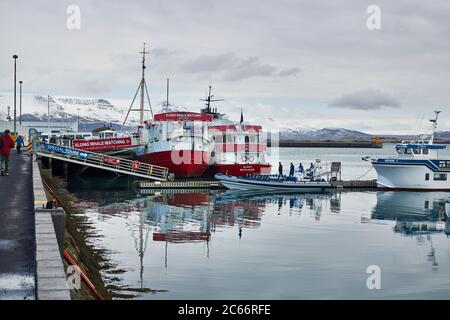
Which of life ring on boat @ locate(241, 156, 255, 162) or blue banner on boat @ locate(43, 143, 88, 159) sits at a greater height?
blue banner on boat @ locate(43, 143, 88, 159)

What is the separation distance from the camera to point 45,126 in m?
128

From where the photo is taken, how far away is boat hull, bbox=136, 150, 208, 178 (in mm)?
55656

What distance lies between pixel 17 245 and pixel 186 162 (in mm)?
42407

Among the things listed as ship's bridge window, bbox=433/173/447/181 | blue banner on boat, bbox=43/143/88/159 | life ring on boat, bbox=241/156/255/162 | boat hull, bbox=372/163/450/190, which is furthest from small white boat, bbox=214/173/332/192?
blue banner on boat, bbox=43/143/88/159

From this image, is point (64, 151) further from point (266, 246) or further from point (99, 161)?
point (266, 246)

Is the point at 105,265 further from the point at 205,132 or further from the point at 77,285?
the point at 205,132

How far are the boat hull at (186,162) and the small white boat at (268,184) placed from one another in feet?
16.6

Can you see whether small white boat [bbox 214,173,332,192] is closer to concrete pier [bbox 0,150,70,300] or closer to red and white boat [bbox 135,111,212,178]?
red and white boat [bbox 135,111,212,178]

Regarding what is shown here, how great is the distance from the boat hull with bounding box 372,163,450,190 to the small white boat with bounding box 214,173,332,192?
24.4ft

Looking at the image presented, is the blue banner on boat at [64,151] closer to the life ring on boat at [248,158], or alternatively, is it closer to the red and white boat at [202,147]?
the red and white boat at [202,147]

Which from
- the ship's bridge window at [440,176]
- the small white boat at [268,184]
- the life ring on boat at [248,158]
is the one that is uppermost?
the life ring on boat at [248,158]

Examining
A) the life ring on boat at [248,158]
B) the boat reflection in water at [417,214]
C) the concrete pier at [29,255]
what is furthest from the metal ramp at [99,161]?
the concrete pier at [29,255]

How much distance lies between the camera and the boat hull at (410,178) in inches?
2173
